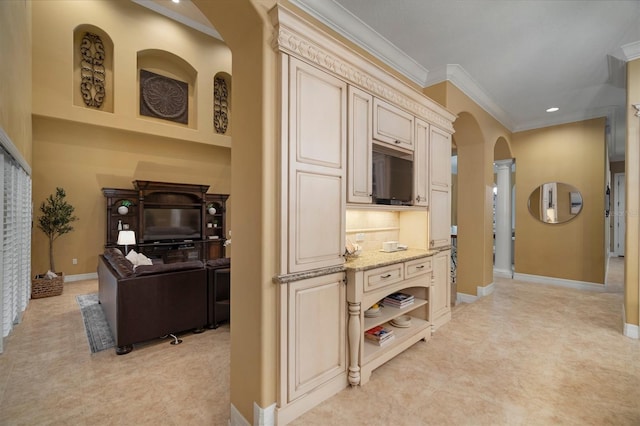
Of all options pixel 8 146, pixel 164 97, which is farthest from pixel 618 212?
pixel 8 146

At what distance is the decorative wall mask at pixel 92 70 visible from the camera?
19.7 feet

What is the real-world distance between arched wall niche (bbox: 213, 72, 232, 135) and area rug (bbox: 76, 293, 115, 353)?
4.79 m

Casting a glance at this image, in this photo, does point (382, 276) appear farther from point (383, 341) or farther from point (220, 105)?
point (220, 105)

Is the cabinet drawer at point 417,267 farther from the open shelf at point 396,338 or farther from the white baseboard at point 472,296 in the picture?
the white baseboard at point 472,296

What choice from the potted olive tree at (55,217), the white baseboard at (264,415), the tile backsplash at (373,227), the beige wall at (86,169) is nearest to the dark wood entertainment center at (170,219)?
the beige wall at (86,169)

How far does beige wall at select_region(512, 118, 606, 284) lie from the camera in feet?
16.9

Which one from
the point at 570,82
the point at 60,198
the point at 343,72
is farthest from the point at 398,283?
the point at 60,198

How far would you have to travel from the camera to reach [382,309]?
2893 mm

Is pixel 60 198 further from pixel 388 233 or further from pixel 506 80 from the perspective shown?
pixel 506 80

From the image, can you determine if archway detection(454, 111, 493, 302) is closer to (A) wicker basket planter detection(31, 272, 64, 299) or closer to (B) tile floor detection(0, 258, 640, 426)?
(B) tile floor detection(0, 258, 640, 426)

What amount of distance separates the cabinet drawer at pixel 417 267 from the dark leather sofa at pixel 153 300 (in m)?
2.23

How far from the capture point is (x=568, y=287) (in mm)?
5348

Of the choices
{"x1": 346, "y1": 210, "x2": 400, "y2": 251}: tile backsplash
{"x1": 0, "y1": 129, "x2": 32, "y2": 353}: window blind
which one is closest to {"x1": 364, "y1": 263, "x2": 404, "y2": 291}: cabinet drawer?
{"x1": 346, "y1": 210, "x2": 400, "y2": 251}: tile backsplash

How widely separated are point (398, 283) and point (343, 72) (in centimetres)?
187
